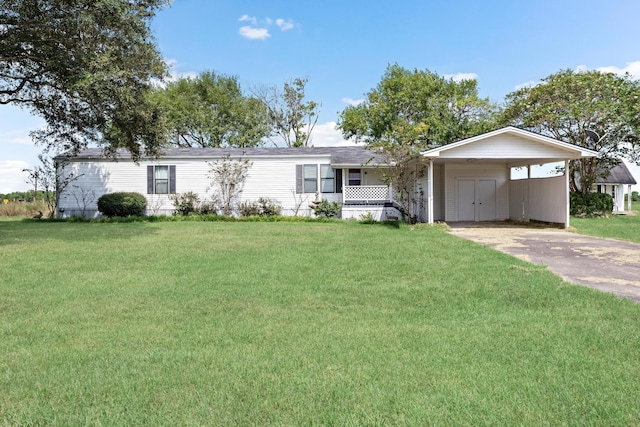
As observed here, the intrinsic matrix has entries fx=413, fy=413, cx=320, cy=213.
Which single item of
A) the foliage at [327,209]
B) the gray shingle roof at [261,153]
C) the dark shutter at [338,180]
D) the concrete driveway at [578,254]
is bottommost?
the concrete driveway at [578,254]

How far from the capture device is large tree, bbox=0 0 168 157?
10500mm

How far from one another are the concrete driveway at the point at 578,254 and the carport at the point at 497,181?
2.64m

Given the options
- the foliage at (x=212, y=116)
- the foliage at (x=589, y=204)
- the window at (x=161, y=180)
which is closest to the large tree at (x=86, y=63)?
the window at (x=161, y=180)

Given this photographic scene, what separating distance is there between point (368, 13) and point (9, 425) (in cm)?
1852

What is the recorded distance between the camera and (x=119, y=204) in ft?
62.3

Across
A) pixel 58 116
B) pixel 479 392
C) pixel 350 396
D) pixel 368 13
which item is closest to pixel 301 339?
pixel 350 396

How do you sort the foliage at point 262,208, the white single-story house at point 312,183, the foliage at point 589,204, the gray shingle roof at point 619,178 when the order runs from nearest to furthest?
the white single-story house at point 312,183
the foliage at point 262,208
the foliage at point 589,204
the gray shingle roof at point 619,178

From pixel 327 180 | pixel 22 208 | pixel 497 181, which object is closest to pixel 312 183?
pixel 327 180

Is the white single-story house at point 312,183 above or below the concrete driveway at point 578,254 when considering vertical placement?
above

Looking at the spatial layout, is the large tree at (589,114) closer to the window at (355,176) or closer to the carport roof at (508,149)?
the carport roof at (508,149)

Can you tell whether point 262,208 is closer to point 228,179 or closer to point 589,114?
point 228,179

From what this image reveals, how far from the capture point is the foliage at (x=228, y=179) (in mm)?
19906

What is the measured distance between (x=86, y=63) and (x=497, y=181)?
16721 millimetres

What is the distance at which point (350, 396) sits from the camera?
2781 mm
